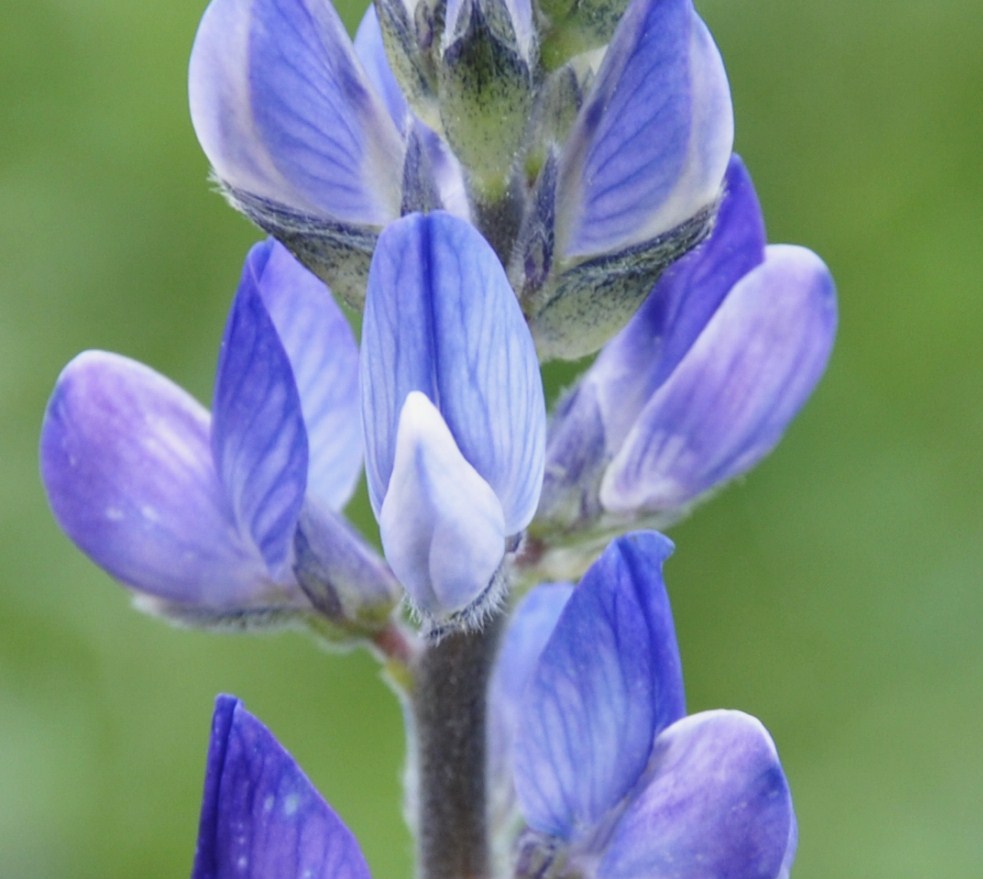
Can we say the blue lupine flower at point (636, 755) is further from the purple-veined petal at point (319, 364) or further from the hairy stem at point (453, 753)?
the purple-veined petal at point (319, 364)

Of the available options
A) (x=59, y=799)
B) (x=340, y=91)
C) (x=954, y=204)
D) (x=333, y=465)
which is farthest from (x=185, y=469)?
(x=954, y=204)

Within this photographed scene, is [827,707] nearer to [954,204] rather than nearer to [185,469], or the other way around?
[954,204]

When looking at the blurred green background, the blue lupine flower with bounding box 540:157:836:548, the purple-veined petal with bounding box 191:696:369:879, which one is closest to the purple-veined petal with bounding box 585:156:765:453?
the blue lupine flower with bounding box 540:157:836:548

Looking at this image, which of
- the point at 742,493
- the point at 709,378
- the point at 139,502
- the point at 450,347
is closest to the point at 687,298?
the point at 709,378

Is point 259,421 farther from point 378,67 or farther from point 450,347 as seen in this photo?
point 378,67

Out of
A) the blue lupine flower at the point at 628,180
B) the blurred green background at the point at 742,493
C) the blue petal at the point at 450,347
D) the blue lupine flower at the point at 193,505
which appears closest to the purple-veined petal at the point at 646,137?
the blue lupine flower at the point at 628,180
